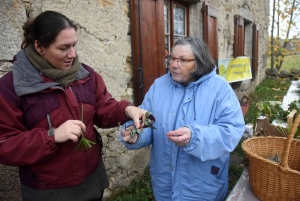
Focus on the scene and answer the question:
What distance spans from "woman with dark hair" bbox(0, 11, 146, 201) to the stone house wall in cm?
50

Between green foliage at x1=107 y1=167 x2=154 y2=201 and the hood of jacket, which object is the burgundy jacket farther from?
green foliage at x1=107 y1=167 x2=154 y2=201

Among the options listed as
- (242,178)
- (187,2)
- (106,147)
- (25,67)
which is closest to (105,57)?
(106,147)

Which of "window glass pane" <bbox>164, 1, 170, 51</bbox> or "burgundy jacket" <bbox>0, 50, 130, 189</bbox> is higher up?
"window glass pane" <bbox>164, 1, 170, 51</bbox>

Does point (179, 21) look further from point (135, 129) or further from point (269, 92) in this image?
point (269, 92)

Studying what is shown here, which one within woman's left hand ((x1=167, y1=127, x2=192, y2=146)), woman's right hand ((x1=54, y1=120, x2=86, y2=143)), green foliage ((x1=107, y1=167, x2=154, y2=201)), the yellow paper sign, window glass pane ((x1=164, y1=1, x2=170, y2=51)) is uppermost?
window glass pane ((x1=164, y1=1, x2=170, y2=51))

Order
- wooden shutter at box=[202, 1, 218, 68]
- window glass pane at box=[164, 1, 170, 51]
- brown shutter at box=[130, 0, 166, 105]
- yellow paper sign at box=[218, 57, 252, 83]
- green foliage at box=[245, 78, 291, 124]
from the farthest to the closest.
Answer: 1. green foliage at box=[245, 78, 291, 124]
2. yellow paper sign at box=[218, 57, 252, 83]
3. wooden shutter at box=[202, 1, 218, 68]
4. window glass pane at box=[164, 1, 170, 51]
5. brown shutter at box=[130, 0, 166, 105]

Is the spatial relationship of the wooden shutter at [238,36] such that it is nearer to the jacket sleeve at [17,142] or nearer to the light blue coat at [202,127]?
the light blue coat at [202,127]

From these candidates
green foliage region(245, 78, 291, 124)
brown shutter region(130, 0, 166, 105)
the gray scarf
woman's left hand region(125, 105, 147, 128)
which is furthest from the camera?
green foliage region(245, 78, 291, 124)

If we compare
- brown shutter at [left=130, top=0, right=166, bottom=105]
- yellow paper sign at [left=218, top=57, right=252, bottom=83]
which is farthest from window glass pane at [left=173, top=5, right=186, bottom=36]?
yellow paper sign at [left=218, top=57, right=252, bottom=83]

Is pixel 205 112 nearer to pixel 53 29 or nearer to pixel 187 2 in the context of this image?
pixel 53 29

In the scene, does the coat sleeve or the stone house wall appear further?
the stone house wall

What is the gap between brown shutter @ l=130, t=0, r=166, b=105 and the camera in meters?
2.84

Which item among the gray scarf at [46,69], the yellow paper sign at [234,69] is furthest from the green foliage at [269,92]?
the gray scarf at [46,69]

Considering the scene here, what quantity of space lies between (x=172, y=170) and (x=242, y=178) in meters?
0.48
